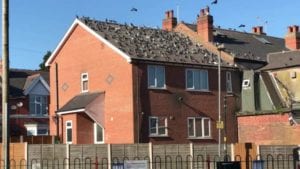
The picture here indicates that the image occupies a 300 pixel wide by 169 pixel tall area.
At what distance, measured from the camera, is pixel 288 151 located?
27531 mm

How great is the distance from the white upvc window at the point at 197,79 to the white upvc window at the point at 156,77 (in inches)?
91.6

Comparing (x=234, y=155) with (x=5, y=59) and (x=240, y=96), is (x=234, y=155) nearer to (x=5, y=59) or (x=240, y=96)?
(x=5, y=59)

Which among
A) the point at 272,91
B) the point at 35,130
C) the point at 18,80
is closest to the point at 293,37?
the point at 272,91

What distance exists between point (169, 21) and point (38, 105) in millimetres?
15890

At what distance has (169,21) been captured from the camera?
180 feet

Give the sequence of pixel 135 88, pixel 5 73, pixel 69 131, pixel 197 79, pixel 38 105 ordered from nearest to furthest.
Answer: pixel 5 73
pixel 135 88
pixel 69 131
pixel 197 79
pixel 38 105

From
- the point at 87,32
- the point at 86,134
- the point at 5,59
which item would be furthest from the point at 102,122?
the point at 5,59

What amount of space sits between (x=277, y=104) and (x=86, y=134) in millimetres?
14426

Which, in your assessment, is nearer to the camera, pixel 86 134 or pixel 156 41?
pixel 86 134

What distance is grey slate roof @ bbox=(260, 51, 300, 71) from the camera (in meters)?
47.6

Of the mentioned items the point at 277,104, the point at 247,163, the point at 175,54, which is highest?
the point at 175,54

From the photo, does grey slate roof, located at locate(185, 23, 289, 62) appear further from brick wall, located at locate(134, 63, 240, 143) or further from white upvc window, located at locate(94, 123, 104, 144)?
white upvc window, located at locate(94, 123, 104, 144)

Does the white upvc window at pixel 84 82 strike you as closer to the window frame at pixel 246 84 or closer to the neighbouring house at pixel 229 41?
the neighbouring house at pixel 229 41

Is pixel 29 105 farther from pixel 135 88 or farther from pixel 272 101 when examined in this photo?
pixel 272 101
